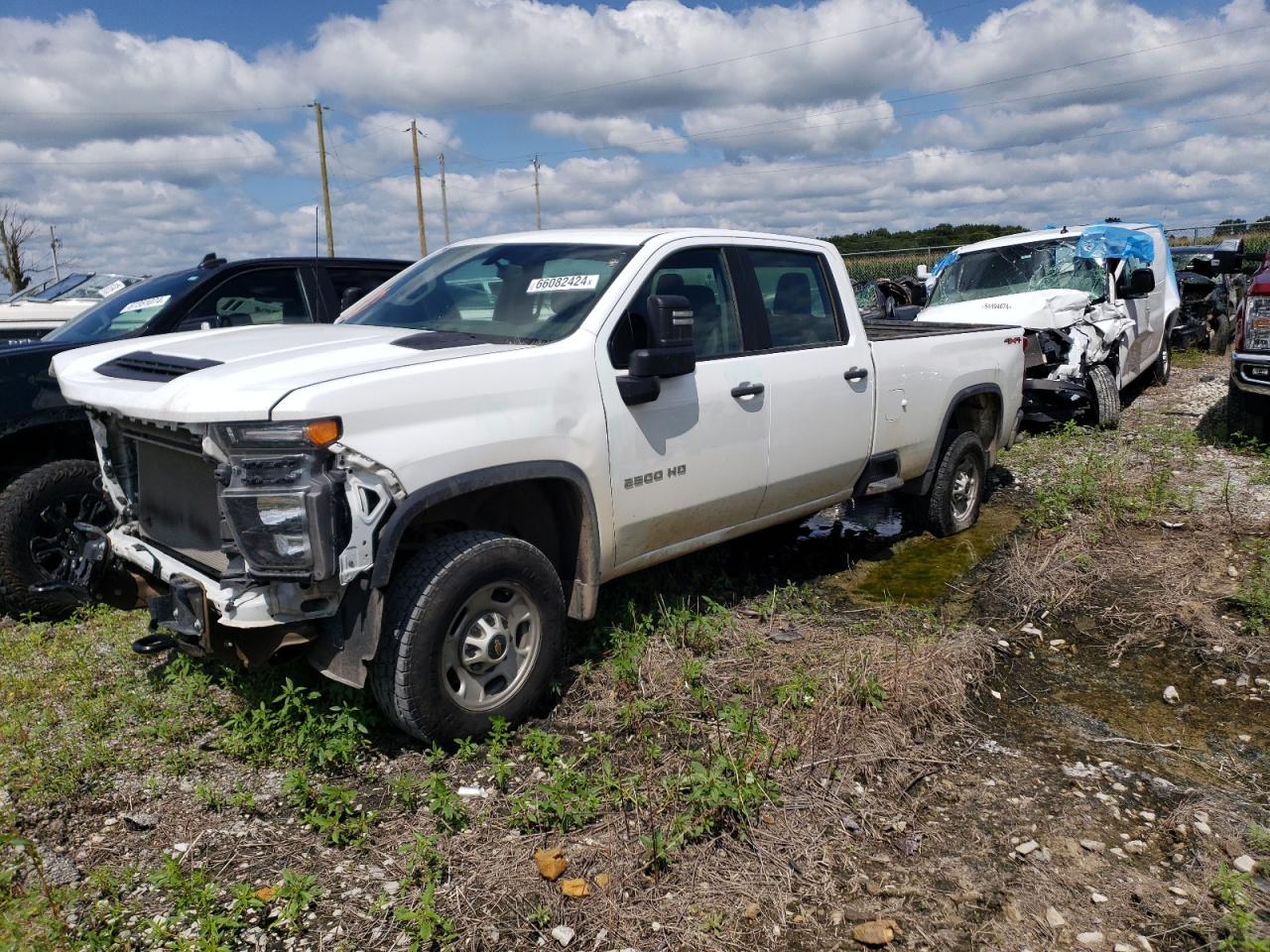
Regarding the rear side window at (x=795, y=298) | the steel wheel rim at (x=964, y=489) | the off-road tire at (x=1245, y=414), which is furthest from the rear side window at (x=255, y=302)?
the off-road tire at (x=1245, y=414)

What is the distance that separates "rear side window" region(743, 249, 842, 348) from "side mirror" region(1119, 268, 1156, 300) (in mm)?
6131

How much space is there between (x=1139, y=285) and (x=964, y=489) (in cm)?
477

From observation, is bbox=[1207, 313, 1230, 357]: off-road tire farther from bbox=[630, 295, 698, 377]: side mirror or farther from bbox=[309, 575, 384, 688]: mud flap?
bbox=[309, 575, 384, 688]: mud flap

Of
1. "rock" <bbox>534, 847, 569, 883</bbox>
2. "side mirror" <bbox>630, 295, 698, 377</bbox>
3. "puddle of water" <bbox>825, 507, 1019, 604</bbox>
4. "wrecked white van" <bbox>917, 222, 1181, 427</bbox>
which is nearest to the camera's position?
"rock" <bbox>534, 847, 569, 883</bbox>

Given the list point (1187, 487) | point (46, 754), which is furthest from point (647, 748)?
point (1187, 487)

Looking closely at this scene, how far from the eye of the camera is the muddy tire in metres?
3.44

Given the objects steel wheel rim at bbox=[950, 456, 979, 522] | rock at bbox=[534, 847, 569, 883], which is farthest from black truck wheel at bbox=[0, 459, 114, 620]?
steel wheel rim at bbox=[950, 456, 979, 522]

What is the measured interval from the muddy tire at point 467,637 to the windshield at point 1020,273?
8522 millimetres

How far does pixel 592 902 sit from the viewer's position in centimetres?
291

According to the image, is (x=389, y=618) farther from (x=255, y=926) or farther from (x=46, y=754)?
(x=46, y=754)

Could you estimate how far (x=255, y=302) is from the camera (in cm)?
645

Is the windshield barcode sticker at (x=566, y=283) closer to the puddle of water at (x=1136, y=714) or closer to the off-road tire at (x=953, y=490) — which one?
the puddle of water at (x=1136, y=714)

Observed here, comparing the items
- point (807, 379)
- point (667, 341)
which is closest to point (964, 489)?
point (807, 379)

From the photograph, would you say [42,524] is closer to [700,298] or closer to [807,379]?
[700,298]
